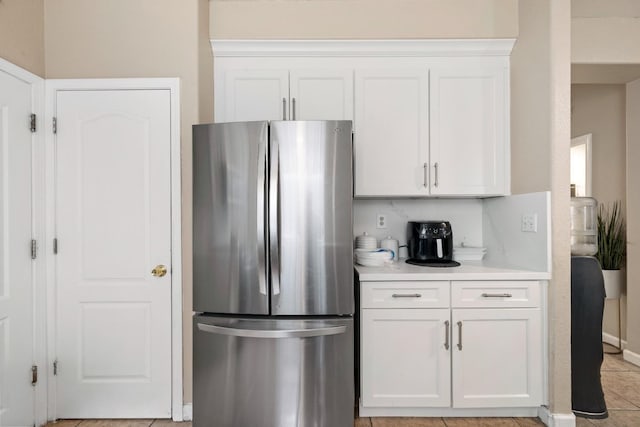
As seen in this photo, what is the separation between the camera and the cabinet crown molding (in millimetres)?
2615

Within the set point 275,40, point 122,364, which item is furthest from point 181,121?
point 122,364

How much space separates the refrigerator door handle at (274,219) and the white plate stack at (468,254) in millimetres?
1536

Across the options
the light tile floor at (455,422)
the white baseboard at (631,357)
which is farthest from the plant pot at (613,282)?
the light tile floor at (455,422)

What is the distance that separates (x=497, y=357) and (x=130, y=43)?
295 centimetres

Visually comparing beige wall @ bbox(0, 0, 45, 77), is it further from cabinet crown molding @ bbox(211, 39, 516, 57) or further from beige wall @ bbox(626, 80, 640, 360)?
beige wall @ bbox(626, 80, 640, 360)

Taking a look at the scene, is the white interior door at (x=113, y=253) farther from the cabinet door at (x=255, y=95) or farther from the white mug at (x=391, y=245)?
the white mug at (x=391, y=245)

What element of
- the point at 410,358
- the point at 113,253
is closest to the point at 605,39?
the point at 410,358

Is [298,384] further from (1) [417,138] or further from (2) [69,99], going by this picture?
(2) [69,99]

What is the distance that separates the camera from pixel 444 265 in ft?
8.45

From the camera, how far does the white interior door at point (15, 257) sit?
2.03 m

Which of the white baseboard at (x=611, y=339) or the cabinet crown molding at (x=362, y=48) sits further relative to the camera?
the white baseboard at (x=611, y=339)

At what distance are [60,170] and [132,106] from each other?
0.59 m

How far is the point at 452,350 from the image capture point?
2252mm

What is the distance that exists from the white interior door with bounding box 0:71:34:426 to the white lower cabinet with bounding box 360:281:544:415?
6.38ft
